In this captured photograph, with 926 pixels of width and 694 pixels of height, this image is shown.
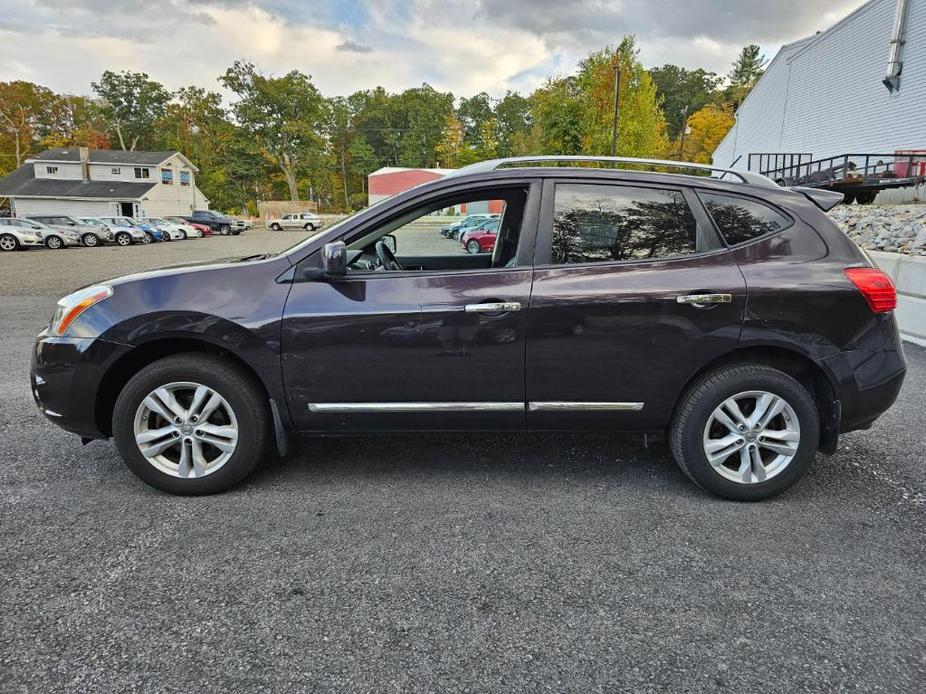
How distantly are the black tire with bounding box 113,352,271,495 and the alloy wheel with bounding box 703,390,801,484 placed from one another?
242 centimetres

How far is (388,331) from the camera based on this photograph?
315 cm

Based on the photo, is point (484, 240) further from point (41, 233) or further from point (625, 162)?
point (41, 233)

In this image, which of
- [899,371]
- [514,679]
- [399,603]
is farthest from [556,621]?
[899,371]

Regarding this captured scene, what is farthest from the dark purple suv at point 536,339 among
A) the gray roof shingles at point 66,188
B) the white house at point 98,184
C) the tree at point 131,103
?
the tree at point 131,103

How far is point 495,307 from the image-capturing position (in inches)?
123

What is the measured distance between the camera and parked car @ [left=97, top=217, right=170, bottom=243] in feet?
114

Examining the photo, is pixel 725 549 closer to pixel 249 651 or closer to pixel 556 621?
pixel 556 621

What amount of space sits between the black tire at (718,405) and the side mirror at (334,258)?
195 centimetres

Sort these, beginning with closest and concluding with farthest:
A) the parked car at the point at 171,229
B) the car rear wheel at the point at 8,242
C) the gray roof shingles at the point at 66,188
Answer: the car rear wheel at the point at 8,242 < the parked car at the point at 171,229 < the gray roof shingles at the point at 66,188

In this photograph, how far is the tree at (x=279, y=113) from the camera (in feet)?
239

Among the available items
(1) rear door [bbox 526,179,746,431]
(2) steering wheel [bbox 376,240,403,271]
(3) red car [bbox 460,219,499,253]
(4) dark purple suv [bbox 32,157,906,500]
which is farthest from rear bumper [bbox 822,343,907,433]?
(2) steering wheel [bbox 376,240,403,271]

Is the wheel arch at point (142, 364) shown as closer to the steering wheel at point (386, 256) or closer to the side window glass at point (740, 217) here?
the steering wheel at point (386, 256)

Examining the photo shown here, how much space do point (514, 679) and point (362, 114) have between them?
348 feet

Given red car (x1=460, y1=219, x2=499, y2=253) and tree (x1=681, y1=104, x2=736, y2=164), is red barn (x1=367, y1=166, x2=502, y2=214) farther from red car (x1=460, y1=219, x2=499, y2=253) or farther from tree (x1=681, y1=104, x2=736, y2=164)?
red car (x1=460, y1=219, x2=499, y2=253)
